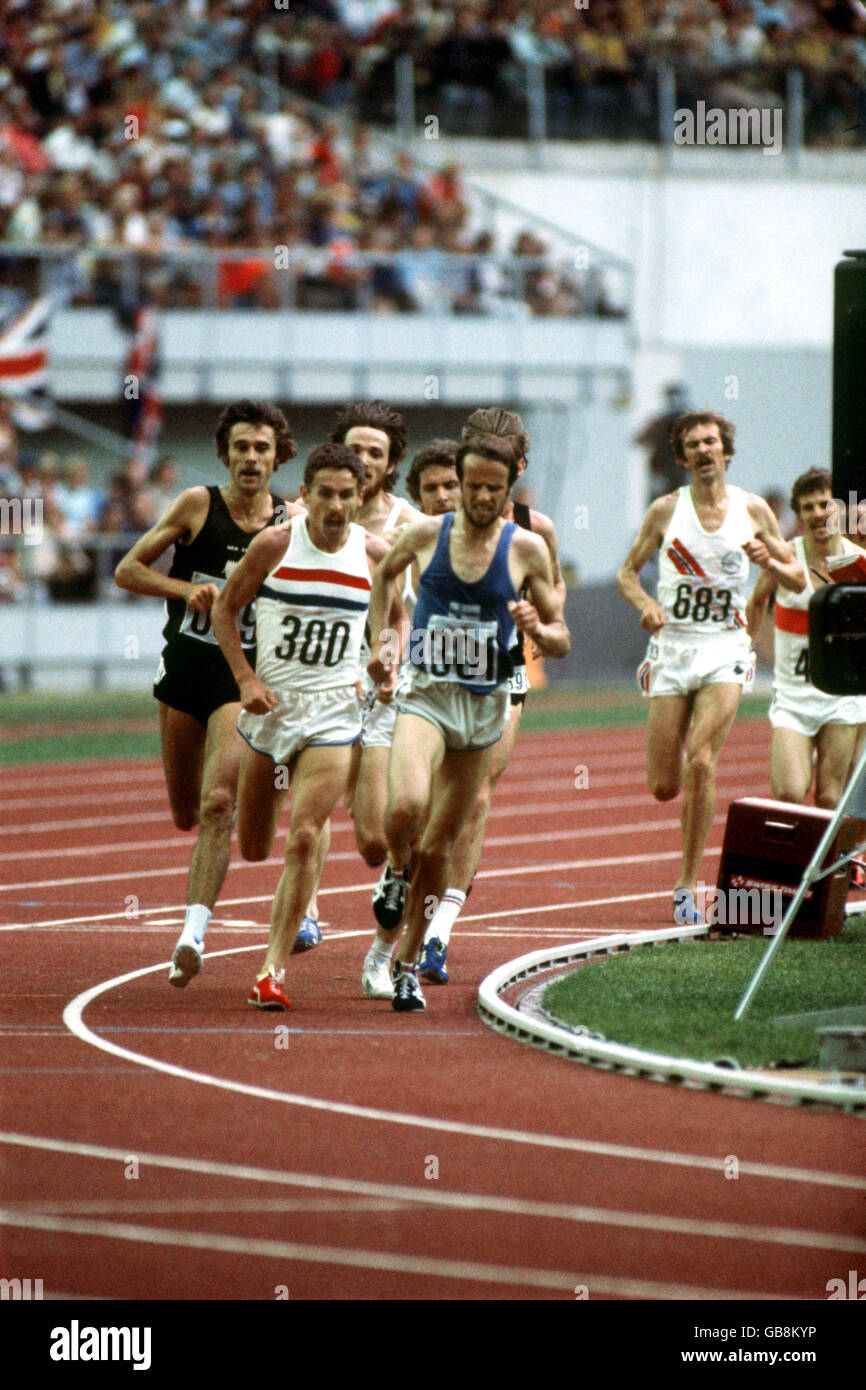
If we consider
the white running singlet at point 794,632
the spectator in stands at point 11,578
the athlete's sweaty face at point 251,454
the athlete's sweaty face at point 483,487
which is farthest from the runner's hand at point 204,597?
the spectator in stands at point 11,578

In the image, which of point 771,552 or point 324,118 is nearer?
point 771,552

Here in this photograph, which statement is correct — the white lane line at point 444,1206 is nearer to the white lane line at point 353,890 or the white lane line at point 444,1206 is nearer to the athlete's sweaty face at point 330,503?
the athlete's sweaty face at point 330,503

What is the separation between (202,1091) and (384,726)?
325 centimetres

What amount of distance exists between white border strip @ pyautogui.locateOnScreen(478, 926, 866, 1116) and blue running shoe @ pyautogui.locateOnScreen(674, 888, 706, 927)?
1.58 metres

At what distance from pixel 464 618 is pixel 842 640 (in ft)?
5.87

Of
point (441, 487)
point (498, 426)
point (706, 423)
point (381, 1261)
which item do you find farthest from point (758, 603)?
point (381, 1261)

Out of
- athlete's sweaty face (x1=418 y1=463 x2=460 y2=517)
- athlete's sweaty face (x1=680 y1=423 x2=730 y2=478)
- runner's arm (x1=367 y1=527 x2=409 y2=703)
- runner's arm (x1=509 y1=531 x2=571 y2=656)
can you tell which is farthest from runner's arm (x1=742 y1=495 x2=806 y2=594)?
runner's arm (x1=367 y1=527 x2=409 y2=703)

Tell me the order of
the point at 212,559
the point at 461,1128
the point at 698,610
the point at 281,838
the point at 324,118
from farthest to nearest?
the point at 324,118 < the point at 281,838 < the point at 698,610 < the point at 212,559 < the point at 461,1128

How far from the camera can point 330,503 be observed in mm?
8609

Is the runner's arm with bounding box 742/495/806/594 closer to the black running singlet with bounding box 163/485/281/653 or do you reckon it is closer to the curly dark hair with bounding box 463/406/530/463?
the curly dark hair with bounding box 463/406/530/463

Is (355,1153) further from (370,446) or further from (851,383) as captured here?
(370,446)

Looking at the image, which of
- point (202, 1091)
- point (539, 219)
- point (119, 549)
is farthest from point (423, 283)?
point (202, 1091)

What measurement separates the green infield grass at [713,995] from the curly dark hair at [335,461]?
215 cm

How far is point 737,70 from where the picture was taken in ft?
108
